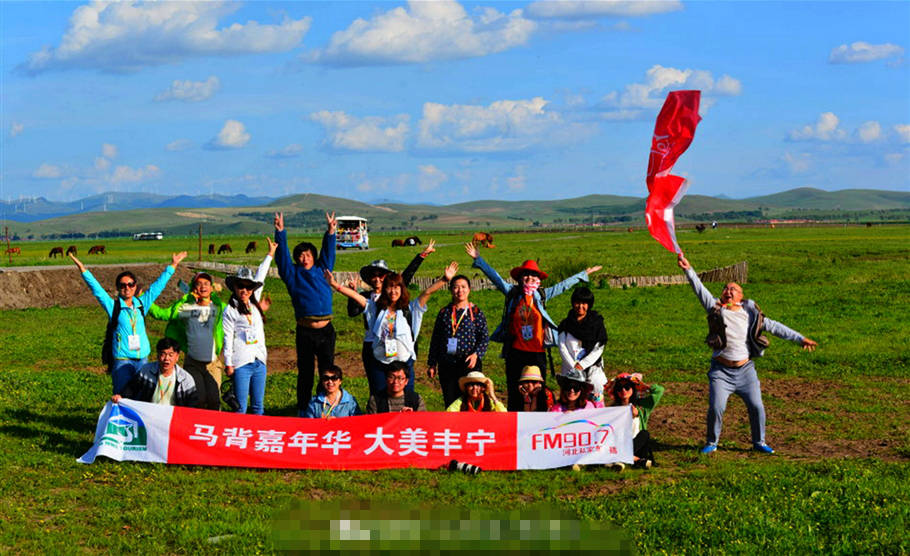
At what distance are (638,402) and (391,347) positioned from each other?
3.27 m

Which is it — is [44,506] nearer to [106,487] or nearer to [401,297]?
[106,487]

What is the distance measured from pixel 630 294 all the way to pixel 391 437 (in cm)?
2212

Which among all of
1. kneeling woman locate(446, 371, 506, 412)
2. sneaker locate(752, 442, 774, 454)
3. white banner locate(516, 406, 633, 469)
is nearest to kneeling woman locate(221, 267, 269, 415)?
kneeling woman locate(446, 371, 506, 412)

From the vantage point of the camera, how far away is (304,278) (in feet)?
39.4

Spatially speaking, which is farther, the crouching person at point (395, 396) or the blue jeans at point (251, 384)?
the blue jeans at point (251, 384)

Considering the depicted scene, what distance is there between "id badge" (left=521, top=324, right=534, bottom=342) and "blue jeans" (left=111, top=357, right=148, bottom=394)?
198 inches

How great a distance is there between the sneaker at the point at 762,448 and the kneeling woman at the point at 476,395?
3.35 metres

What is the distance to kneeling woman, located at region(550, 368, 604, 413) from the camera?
11039 millimetres

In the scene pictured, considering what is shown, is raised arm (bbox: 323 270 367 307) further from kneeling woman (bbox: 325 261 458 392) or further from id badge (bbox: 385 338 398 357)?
id badge (bbox: 385 338 398 357)

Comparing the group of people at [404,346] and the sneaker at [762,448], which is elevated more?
the group of people at [404,346]

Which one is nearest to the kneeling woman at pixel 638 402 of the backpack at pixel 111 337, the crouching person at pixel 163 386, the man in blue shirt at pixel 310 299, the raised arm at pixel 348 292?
the raised arm at pixel 348 292

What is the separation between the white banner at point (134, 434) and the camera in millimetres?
10906

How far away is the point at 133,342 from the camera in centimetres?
1179

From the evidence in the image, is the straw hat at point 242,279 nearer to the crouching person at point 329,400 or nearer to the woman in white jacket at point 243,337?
the woman in white jacket at point 243,337
